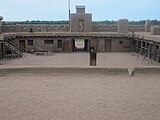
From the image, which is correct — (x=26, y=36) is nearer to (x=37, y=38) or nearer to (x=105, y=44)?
(x=37, y=38)

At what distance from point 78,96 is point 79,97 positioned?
0.15 m

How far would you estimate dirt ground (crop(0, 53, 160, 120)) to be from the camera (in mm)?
9750

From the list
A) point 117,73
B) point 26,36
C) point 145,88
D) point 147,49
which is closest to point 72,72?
point 117,73

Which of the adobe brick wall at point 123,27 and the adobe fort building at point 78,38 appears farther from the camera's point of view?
the adobe brick wall at point 123,27

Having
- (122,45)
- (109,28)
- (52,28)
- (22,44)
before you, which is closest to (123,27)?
(122,45)

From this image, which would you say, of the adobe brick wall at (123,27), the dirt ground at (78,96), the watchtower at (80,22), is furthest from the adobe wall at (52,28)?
the dirt ground at (78,96)

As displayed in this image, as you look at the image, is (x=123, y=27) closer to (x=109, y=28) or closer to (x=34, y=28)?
(x=109, y=28)

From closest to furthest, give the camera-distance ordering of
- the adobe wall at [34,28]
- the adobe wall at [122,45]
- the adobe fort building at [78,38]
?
the adobe fort building at [78,38]
the adobe wall at [122,45]
the adobe wall at [34,28]

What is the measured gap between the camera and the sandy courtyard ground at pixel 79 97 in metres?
9.73

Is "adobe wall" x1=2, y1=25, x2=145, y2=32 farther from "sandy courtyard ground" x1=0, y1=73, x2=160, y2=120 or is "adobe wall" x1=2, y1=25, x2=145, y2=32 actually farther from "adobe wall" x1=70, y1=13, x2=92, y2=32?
"sandy courtyard ground" x1=0, y1=73, x2=160, y2=120

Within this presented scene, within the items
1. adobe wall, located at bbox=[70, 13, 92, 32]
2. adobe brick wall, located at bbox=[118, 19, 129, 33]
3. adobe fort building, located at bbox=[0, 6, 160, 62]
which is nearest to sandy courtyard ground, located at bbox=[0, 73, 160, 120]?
adobe fort building, located at bbox=[0, 6, 160, 62]

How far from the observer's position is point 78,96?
11.8m

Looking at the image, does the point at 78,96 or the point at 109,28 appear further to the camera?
the point at 109,28

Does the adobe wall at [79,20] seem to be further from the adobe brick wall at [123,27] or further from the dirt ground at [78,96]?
the dirt ground at [78,96]
